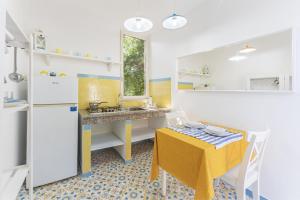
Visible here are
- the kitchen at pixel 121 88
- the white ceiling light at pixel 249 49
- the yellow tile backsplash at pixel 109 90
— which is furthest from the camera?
the yellow tile backsplash at pixel 109 90

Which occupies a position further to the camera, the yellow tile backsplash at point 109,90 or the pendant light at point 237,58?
the yellow tile backsplash at point 109,90

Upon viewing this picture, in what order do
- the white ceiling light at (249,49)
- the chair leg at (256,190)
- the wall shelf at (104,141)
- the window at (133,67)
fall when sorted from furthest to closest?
the window at (133,67)
the wall shelf at (104,141)
the white ceiling light at (249,49)
the chair leg at (256,190)

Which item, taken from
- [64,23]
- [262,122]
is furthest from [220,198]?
[64,23]

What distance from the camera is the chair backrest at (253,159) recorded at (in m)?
1.12

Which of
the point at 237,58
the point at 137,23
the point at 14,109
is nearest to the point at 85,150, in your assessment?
the point at 14,109

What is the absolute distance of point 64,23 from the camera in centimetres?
243

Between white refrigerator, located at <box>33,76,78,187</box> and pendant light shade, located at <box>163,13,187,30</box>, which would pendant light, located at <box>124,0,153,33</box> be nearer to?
pendant light shade, located at <box>163,13,187,30</box>

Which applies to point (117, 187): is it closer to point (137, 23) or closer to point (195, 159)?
point (195, 159)

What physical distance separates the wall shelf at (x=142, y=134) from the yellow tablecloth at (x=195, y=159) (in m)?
1.17

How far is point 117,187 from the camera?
5.96ft

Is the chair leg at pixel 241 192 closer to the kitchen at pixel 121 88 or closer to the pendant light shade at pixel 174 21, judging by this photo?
the kitchen at pixel 121 88

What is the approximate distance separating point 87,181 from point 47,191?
0.45 metres

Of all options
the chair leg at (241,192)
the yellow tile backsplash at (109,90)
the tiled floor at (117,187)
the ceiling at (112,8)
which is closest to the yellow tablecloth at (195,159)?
the chair leg at (241,192)

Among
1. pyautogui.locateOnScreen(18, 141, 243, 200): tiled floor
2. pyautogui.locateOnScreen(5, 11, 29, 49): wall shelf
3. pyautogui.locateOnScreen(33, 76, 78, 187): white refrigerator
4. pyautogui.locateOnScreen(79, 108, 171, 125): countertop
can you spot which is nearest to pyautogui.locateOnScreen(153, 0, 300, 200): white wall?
pyautogui.locateOnScreen(18, 141, 243, 200): tiled floor
